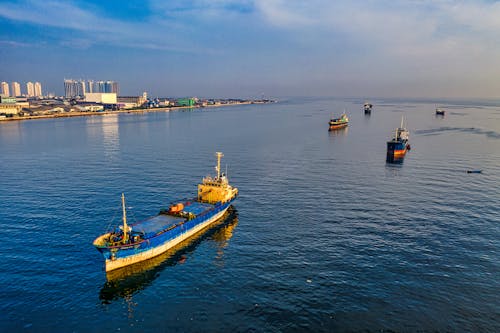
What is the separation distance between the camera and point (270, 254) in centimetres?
5153

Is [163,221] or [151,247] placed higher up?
[163,221]

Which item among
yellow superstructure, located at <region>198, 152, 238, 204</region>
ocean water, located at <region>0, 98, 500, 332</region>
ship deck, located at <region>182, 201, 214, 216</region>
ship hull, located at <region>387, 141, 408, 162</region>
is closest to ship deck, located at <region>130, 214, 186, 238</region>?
ship deck, located at <region>182, 201, 214, 216</region>

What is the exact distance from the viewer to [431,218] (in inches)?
2569

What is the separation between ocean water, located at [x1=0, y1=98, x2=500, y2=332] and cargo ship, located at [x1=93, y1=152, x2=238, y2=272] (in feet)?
6.51

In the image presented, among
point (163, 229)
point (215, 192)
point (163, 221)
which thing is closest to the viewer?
point (163, 229)

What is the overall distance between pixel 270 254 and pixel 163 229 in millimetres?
18032

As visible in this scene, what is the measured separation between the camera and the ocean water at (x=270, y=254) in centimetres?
3775

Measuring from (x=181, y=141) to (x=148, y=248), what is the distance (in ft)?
394


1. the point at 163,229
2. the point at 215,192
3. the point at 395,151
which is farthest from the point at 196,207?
the point at 395,151

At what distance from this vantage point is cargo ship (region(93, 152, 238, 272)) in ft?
155

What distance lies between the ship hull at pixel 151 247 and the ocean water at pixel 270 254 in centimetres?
148

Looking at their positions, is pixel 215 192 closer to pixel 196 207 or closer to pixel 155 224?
pixel 196 207

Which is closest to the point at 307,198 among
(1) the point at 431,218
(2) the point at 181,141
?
(1) the point at 431,218

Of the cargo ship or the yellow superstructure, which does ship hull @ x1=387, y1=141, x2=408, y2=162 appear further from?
the yellow superstructure
